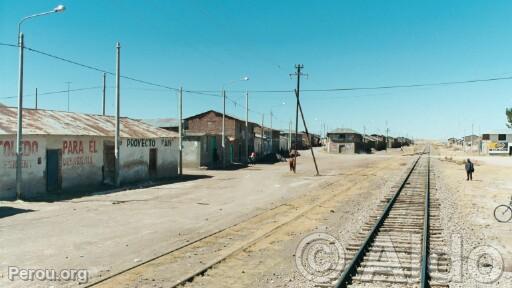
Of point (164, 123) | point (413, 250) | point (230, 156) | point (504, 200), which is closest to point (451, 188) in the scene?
point (504, 200)

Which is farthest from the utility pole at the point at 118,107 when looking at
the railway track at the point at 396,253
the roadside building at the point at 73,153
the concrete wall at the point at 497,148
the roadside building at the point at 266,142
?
the concrete wall at the point at 497,148

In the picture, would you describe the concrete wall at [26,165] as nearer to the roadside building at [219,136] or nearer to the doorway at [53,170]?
the doorway at [53,170]

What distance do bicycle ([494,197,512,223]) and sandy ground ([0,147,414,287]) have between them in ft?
27.7

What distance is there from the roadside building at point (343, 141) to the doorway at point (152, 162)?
70432mm

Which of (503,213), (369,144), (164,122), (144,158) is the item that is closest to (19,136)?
(144,158)

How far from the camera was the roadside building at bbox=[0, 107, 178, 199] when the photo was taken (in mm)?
21375

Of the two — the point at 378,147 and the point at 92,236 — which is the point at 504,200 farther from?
the point at 378,147

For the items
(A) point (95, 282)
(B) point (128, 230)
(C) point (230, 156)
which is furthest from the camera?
(C) point (230, 156)

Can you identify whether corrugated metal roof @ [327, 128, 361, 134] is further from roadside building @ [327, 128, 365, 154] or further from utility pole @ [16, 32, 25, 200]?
utility pole @ [16, 32, 25, 200]

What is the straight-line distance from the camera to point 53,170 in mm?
23516

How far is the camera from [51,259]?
10859 mm

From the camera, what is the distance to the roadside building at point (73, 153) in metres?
21.4

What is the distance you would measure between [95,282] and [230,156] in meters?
44.3

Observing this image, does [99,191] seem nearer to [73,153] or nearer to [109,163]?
[73,153]
